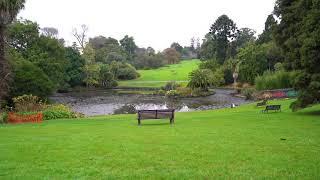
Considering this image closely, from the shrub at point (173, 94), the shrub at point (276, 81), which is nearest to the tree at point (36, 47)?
the shrub at point (173, 94)

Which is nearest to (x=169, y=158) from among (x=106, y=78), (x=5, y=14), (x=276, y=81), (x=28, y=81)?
(x=5, y=14)

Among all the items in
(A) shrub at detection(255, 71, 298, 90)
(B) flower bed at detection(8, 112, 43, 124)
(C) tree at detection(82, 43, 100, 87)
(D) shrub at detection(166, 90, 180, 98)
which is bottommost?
(D) shrub at detection(166, 90, 180, 98)

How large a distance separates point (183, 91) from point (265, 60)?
59.0ft

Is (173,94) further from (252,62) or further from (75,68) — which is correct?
(75,68)

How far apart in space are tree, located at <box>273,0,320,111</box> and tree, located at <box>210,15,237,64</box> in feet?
198

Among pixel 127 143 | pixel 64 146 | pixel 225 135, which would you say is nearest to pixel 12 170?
pixel 64 146

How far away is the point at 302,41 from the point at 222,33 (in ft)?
213

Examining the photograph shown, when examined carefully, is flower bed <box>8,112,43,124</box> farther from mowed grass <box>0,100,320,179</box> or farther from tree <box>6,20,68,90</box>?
tree <box>6,20,68,90</box>

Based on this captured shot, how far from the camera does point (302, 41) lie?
Answer: 22.5m

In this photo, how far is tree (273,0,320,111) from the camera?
21.9 metres

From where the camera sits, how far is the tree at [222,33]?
8494 cm

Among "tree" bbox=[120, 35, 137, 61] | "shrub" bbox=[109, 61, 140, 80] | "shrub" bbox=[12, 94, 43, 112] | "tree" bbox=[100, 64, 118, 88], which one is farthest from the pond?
"tree" bbox=[120, 35, 137, 61]

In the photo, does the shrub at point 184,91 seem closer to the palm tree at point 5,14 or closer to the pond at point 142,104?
the pond at point 142,104

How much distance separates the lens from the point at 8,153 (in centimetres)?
1102
